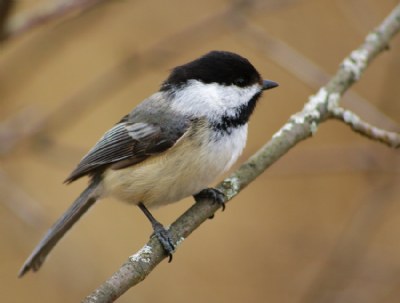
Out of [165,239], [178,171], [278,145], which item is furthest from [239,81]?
[165,239]

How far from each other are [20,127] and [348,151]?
66.5 inches

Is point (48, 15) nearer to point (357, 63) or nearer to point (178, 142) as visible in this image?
point (178, 142)

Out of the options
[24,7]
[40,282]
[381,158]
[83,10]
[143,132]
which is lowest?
[40,282]

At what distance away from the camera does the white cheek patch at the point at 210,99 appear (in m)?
2.65

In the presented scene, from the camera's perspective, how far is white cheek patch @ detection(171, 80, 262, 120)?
2654 mm

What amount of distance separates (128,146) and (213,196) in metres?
0.46

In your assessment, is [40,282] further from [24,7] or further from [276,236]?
[24,7]

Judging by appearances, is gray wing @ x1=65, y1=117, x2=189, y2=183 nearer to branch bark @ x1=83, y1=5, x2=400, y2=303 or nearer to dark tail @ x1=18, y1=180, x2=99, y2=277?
dark tail @ x1=18, y1=180, x2=99, y2=277

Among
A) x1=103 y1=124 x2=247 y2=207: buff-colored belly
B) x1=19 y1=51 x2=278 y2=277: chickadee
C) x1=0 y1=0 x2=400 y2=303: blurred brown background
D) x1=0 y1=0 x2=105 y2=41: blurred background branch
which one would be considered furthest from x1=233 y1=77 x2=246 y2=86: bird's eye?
x1=0 y1=0 x2=105 y2=41: blurred background branch

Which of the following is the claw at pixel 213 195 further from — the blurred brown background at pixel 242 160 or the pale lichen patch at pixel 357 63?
the pale lichen patch at pixel 357 63

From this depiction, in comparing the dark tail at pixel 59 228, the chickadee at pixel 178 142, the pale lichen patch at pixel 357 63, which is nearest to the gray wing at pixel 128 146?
the chickadee at pixel 178 142

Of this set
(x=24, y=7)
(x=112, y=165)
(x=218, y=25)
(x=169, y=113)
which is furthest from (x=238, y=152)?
(x=24, y=7)

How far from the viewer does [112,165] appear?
2.76 meters

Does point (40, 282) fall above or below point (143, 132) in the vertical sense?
below
